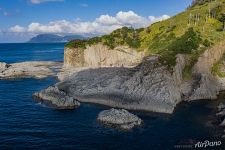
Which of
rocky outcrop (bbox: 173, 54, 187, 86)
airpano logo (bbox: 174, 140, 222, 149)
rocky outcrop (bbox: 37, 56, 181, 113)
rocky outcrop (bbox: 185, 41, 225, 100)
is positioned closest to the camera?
airpano logo (bbox: 174, 140, 222, 149)

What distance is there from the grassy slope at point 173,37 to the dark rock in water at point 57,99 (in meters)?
26.9

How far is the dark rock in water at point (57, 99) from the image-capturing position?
288 ft

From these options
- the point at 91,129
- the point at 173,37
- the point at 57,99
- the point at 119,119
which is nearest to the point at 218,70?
the point at 173,37

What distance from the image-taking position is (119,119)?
73625mm

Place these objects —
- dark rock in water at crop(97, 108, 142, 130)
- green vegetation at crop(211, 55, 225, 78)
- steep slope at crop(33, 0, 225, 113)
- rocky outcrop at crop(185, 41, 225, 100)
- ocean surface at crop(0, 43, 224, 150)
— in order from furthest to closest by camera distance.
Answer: green vegetation at crop(211, 55, 225, 78)
rocky outcrop at crop(185, 41, 225, 100)
steep slope at crop(33, 0, 225, 113)
dark rock in water at crop(97, 108, 142, 130)
ocean surface at crop(0, 43, 224, 150)

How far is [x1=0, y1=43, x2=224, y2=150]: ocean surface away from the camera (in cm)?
6291

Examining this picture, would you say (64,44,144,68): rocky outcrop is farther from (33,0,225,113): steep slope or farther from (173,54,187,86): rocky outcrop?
(173,54,187,86): rocky outcrop

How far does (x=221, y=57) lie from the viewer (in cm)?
11406

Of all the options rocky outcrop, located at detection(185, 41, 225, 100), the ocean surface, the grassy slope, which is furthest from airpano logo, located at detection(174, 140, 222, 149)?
the grassy slope

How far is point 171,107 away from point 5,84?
5844 cm

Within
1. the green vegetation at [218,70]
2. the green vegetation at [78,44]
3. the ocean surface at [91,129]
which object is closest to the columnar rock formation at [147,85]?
the green vegetation at [218,70]

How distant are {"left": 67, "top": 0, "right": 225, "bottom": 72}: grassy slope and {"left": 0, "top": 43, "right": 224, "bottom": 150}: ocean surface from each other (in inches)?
796

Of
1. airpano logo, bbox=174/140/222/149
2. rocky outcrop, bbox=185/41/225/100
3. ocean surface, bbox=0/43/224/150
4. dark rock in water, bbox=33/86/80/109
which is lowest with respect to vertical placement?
airpano logo, bbox=174/140/222/149

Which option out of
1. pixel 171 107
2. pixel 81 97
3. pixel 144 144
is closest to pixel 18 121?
pixel 81 97
